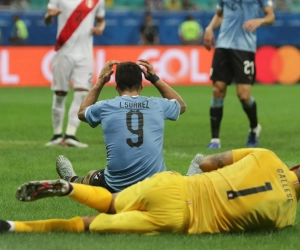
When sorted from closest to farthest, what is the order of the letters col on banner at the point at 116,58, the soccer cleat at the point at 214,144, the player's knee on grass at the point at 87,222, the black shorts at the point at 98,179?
the player's knee on grass at the point at 87,222
the black shorts at the point at 98,179
the soccer cleat at the point at 214,144
the letters col on banner at the point at 116,58

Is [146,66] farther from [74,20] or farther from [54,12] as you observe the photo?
[74,20]

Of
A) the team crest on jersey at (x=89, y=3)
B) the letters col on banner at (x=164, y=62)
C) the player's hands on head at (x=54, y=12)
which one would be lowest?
the letters col on banner at (x=164, y=62)

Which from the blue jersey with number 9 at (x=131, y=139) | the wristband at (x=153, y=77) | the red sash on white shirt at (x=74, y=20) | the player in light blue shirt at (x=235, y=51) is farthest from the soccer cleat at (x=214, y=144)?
the blue jersey with number 9 at (x=131, y=139)

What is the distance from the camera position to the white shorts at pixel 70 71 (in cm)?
1317

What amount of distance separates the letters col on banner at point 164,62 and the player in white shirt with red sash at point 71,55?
512 inches

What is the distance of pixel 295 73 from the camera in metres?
29.2

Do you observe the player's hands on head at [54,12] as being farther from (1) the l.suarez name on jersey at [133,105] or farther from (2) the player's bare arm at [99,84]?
(1) the l.suarez name on jersey at [133,105]

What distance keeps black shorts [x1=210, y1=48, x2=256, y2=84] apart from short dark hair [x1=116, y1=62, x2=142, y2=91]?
5695 millimetres

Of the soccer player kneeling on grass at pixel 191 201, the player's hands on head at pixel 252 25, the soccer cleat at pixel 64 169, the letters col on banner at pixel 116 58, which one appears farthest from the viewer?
the letters col on banner at pixel 116 58

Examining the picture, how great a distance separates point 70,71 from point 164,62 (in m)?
14.4

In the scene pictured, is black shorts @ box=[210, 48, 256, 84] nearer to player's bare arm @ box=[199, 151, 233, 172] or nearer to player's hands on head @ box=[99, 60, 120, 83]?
player's hands on head @ box=[99, 60, 120, 83]

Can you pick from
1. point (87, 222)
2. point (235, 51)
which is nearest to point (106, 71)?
point (87, 222)

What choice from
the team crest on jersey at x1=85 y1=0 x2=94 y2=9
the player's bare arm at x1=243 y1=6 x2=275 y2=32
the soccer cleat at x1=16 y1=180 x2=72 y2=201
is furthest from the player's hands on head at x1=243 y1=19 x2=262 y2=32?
the soccer cleat at x1=16 y1=180 x2=72 y2=201

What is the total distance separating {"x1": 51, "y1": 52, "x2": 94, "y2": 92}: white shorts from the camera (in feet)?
43.2
